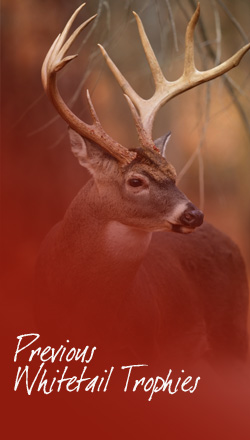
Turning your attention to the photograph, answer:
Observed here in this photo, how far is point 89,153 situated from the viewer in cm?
193

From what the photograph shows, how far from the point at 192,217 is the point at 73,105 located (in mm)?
985


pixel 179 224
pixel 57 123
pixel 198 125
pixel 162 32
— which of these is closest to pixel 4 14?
pixel 57 123

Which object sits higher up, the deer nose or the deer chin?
the deer nose

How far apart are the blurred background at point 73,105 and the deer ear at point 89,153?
0.64 metres

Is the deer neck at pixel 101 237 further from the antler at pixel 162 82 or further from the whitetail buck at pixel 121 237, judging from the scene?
the antler at pixel 162 82

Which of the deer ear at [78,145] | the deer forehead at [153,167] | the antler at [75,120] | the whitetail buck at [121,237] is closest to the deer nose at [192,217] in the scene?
the whitetail buck at [121,237]

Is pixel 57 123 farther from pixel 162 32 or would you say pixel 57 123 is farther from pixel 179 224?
pixel 179 224

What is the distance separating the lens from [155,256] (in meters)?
2.32

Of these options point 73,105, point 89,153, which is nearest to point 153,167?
point 89,153

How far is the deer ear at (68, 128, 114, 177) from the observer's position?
75.5 inches

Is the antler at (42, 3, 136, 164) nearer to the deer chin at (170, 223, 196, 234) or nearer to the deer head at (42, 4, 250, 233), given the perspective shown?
the deer head at (42, 4, 250, 233)

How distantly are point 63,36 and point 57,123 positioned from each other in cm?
72

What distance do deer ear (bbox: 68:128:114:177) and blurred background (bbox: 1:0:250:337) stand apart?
64 cm

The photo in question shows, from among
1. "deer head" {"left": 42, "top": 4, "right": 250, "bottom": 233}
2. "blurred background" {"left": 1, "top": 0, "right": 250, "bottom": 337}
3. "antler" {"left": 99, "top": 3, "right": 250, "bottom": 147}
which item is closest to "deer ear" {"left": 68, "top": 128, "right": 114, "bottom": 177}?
"deer head" {"left": 42, "top": 4, "right": 250, "bottom": 233}
